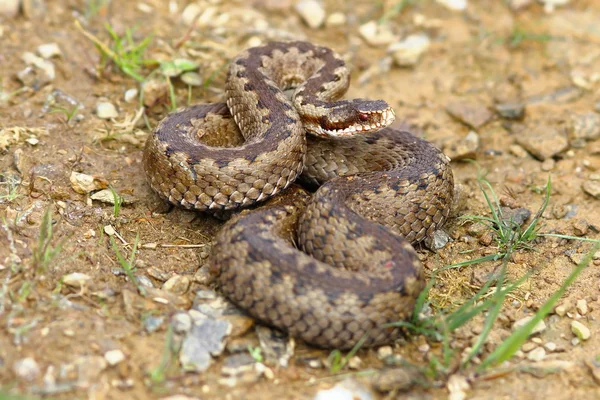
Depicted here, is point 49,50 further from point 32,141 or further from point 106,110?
point 32,141

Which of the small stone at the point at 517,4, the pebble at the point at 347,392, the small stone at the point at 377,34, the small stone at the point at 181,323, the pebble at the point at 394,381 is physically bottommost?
the small stone at the point at 181,323

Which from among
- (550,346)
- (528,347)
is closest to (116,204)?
(528,347)

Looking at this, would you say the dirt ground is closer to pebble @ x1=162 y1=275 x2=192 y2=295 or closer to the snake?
pebble @ x1=162 y1=275 x2=192 y2=295

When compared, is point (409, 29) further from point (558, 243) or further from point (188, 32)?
point (558, 243)

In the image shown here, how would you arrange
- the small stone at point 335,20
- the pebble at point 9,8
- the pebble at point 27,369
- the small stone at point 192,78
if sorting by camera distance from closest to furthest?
the pebble at point 27,369
the small stone at point 192,78
the pebble at point 9,8
the small stone at point 335,20

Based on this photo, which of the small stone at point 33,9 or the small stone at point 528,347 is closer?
the small stone at point 528,347

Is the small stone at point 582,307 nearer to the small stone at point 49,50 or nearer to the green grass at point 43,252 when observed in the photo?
the green grass at point 43,252

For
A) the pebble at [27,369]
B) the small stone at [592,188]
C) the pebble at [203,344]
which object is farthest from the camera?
the small stone at [592,188]

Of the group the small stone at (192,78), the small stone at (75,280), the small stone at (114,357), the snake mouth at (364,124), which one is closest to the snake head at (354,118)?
the snake mouth at (364,124)

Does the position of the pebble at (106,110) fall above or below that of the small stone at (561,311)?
below
